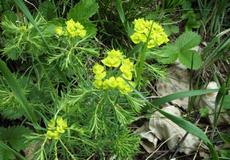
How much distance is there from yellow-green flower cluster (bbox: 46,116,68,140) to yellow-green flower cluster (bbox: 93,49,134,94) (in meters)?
0.16

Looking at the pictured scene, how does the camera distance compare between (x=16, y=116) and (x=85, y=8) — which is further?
(x=85, y=8)

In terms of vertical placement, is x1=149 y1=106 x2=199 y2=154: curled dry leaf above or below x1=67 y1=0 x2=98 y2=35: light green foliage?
below

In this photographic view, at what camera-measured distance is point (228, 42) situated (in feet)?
6.28

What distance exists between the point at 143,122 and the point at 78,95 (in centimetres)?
58

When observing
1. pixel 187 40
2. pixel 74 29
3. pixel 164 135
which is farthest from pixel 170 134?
pixel 74 29

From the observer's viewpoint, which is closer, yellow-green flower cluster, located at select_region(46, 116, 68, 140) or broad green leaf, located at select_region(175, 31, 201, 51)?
yellow-green flower cluster, located at select_region(46, 116, 68, 140)

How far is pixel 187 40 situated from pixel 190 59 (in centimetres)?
11

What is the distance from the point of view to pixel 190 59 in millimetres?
2121

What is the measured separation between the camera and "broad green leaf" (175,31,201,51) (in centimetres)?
216

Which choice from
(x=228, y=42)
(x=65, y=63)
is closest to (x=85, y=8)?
(x=65, y=63)

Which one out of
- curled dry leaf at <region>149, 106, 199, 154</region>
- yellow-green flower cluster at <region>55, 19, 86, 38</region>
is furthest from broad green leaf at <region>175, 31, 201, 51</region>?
yellow-green flower cluster at <region>55, 19, 86, 38</region>

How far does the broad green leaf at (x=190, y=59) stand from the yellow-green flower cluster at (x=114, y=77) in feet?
2.20

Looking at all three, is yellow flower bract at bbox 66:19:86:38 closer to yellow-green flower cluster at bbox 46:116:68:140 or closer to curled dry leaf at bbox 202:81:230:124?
yellow-green flower cluster at bbox 46:116:68:140

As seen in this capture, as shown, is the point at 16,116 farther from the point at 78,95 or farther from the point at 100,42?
the point at 100,42
